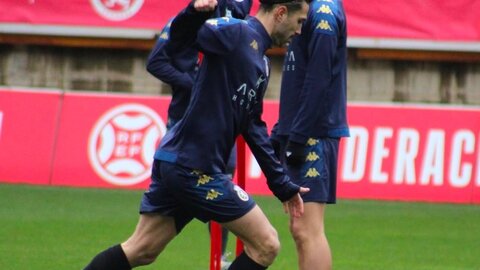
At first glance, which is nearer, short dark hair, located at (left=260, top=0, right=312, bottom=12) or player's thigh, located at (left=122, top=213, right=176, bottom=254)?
short dark hair, located at (left=260, top=0, right=312, bottom=12)

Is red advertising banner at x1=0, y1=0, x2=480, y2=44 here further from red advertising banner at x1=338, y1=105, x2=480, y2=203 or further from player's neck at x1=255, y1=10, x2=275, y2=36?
player's neck at x1=255, y1=10, x2=275, y2=36

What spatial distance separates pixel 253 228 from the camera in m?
7.36

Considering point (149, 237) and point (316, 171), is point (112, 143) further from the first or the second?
point (149, 237)

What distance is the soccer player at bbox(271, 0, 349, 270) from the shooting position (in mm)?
8086

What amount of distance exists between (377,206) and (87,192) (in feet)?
10.5

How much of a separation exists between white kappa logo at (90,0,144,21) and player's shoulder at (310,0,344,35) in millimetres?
11695

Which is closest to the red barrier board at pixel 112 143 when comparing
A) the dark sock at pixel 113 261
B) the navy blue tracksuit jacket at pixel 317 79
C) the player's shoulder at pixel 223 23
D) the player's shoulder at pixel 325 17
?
the navy blue tracksuit jacket at pixel 317 79

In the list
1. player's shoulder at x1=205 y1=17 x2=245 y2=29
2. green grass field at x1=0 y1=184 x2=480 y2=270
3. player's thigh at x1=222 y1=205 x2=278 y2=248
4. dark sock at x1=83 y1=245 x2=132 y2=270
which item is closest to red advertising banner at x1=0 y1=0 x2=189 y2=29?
green grass field at x1=0 y1=184 x2=480 y2=270

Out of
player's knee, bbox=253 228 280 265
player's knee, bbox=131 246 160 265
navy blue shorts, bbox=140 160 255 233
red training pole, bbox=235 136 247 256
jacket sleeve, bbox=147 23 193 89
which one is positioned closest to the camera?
navy blue shorts, bbox=140 160 255 233

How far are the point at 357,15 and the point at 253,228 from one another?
12.3m

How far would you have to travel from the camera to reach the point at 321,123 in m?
8.16

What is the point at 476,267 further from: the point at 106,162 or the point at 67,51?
the point at 67,51

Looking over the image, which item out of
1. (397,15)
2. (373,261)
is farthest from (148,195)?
(397,15)

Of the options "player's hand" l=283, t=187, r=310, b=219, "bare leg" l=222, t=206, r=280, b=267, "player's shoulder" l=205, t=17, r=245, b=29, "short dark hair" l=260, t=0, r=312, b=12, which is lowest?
"bare leg" l=222, t=206, r=280, b=267
